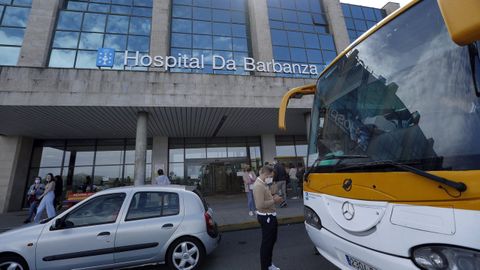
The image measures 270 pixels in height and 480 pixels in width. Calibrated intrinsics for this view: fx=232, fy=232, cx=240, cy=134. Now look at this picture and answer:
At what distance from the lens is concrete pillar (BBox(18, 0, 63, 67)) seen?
13.2m

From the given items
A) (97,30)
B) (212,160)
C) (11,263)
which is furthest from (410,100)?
(97,30)

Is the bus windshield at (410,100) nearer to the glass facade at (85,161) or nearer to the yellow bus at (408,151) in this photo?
the yellow bus at (408,151)

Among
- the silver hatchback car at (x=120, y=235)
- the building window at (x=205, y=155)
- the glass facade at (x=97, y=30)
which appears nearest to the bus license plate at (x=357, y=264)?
the silver hatchback car at (x=120, y=235)

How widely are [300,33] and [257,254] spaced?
59.4 ft

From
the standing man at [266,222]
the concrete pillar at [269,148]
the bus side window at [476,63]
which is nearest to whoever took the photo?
the bus side window at [476,63]

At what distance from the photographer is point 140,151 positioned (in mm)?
10484

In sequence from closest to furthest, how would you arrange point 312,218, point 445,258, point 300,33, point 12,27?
1. point 445,258
2. point 312,218
3. point 12,27
4. point 300,33

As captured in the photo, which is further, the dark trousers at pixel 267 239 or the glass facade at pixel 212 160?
the glass facade at pixel 212 160

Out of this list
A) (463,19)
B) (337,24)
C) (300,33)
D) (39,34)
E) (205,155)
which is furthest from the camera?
(337,24)

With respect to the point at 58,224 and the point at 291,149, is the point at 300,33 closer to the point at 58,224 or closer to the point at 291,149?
the point at 291,149

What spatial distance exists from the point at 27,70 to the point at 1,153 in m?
7.53

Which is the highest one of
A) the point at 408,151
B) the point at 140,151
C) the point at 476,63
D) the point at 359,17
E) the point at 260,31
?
the point at 359,17

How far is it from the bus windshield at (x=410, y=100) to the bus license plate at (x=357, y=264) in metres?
0.83

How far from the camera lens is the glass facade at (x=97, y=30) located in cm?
1436
